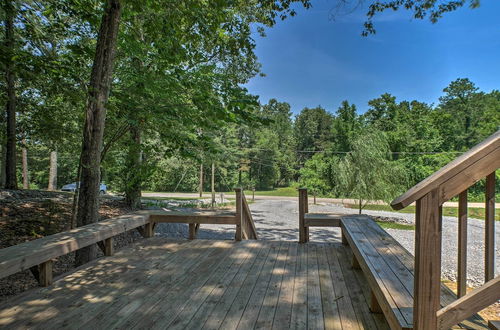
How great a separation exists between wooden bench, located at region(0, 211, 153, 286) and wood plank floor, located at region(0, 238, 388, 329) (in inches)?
7.0

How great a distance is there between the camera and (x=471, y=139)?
31.6m

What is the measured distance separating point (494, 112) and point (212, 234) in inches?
1449

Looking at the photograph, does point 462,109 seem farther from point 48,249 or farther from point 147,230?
point 48,249

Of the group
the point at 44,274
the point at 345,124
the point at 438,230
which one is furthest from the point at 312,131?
the point at 438,230

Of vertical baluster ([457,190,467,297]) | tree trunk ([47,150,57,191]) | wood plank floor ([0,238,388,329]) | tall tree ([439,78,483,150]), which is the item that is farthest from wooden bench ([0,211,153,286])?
tall tree ([439,78,483,150])

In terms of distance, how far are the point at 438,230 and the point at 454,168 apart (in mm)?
247

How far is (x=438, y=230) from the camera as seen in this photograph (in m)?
1.12

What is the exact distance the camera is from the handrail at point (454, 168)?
1.05 metres

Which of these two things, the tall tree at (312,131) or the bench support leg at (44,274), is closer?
the bench support leg at (44,274)

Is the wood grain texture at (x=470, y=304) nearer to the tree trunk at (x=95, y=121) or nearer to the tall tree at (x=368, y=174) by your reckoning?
the tree trunk at (x=95, y=121)

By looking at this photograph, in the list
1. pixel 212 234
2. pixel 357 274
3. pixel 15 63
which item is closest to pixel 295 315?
pixel 357 274

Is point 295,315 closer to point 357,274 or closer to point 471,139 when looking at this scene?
point 357,274

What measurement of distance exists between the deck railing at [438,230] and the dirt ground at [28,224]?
468 cm

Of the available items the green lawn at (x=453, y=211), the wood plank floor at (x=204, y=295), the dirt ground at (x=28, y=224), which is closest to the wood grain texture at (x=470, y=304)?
the wood plank floor at (x=204, y=295)
